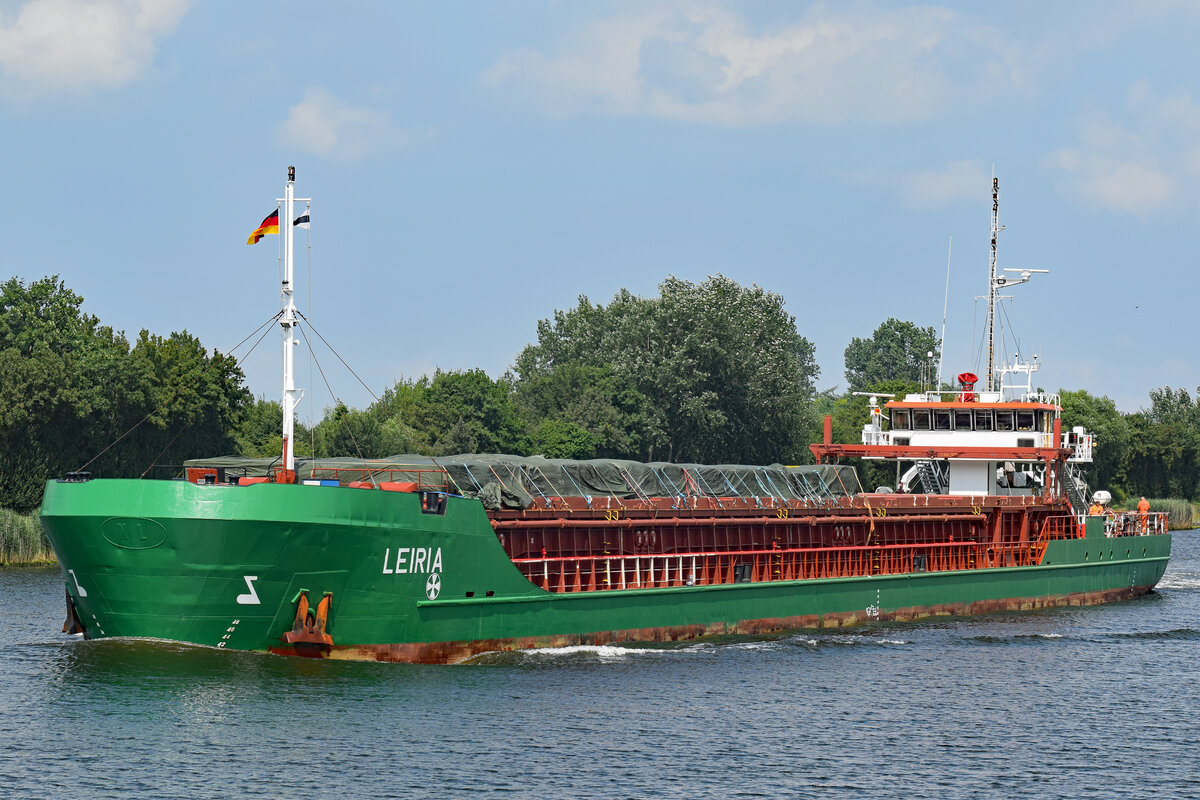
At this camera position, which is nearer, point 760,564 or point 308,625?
point 308,625

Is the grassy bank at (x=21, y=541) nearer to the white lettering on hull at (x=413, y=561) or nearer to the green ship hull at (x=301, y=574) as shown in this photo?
the green ship hull at (x=301, y=574)

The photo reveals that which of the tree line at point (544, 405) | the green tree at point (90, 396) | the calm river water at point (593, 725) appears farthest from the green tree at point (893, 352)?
the calm river water at point (593, 725)

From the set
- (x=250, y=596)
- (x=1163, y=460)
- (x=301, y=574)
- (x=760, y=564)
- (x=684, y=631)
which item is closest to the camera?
(x=250, y=596)

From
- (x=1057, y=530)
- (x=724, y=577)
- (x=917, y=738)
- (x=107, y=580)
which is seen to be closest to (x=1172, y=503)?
(x=1057, y=530)

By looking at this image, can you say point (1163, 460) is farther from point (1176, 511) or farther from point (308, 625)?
point (308, 625)

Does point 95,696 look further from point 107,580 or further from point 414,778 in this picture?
point 414,778

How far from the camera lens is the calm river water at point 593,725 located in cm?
2138

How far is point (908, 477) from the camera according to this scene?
47.8 metres

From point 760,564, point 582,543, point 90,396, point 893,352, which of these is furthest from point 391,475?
point 893,352

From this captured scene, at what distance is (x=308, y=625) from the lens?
27031mm

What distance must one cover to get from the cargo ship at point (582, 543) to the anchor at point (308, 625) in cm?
4

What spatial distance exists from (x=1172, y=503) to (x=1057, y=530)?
60.0m

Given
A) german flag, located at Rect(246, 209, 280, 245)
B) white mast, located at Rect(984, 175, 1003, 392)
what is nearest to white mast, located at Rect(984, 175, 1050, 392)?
white mast, located at Rect(984, 175, 1003, 392)

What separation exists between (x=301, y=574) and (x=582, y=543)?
8.81m
